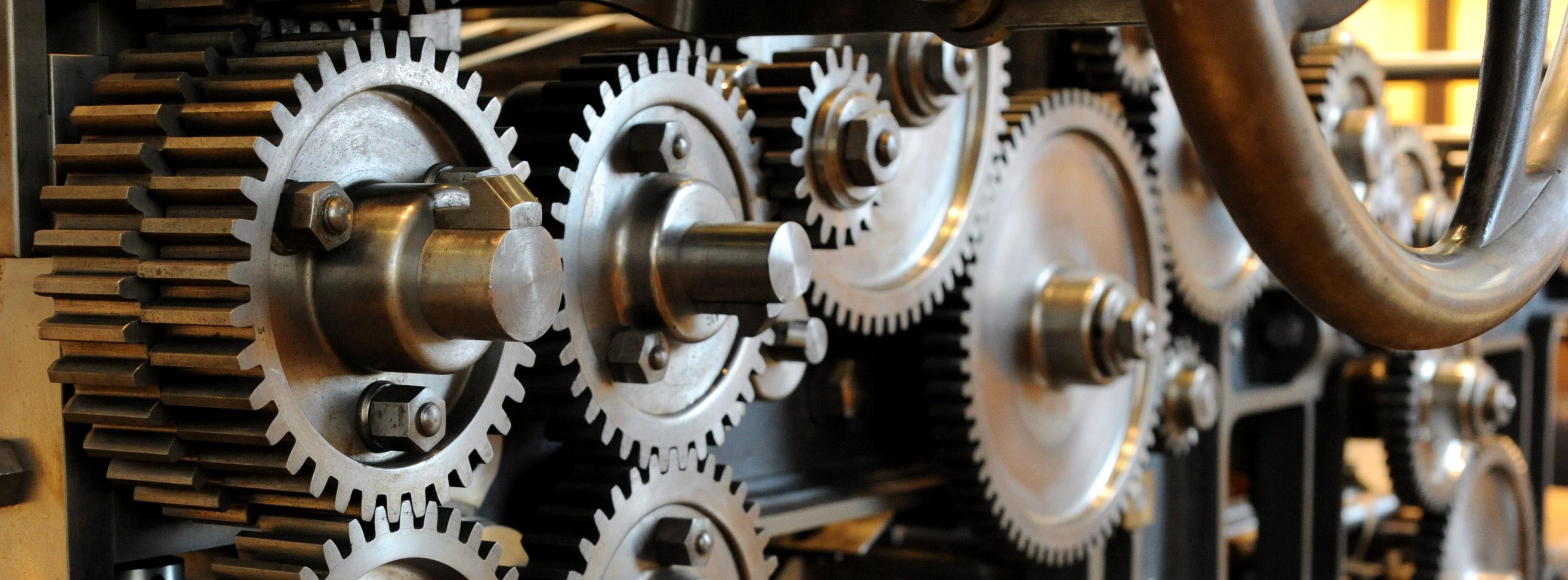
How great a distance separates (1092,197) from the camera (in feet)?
4.69

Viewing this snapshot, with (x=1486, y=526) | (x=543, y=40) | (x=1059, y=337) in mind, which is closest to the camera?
(x=543, y=40)

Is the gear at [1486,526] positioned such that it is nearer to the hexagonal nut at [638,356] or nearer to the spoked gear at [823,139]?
the spoked gear at [823,139]

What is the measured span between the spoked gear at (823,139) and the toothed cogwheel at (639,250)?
6 cm

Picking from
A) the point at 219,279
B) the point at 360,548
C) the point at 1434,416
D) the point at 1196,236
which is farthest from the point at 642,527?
the point at 1434,416

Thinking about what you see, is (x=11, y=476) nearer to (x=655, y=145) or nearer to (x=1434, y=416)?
(x=655, y=145)

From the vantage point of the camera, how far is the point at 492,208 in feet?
2.14

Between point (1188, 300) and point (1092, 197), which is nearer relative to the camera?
point (1092, 197)

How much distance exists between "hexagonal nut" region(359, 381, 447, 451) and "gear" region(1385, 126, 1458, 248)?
1493 mm

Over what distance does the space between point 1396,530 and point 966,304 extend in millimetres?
1353

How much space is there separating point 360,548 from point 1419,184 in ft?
5.87

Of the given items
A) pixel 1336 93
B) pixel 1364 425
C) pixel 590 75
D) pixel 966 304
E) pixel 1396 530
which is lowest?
pixel 1396 530

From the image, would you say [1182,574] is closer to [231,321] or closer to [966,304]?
[966,304]

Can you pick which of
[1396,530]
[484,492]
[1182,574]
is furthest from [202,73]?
[1396,530]

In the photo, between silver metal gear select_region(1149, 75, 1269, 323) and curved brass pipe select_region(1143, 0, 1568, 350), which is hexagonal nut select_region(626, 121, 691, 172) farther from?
silver metal gear select_region(1149, 75, 1269, 323)
